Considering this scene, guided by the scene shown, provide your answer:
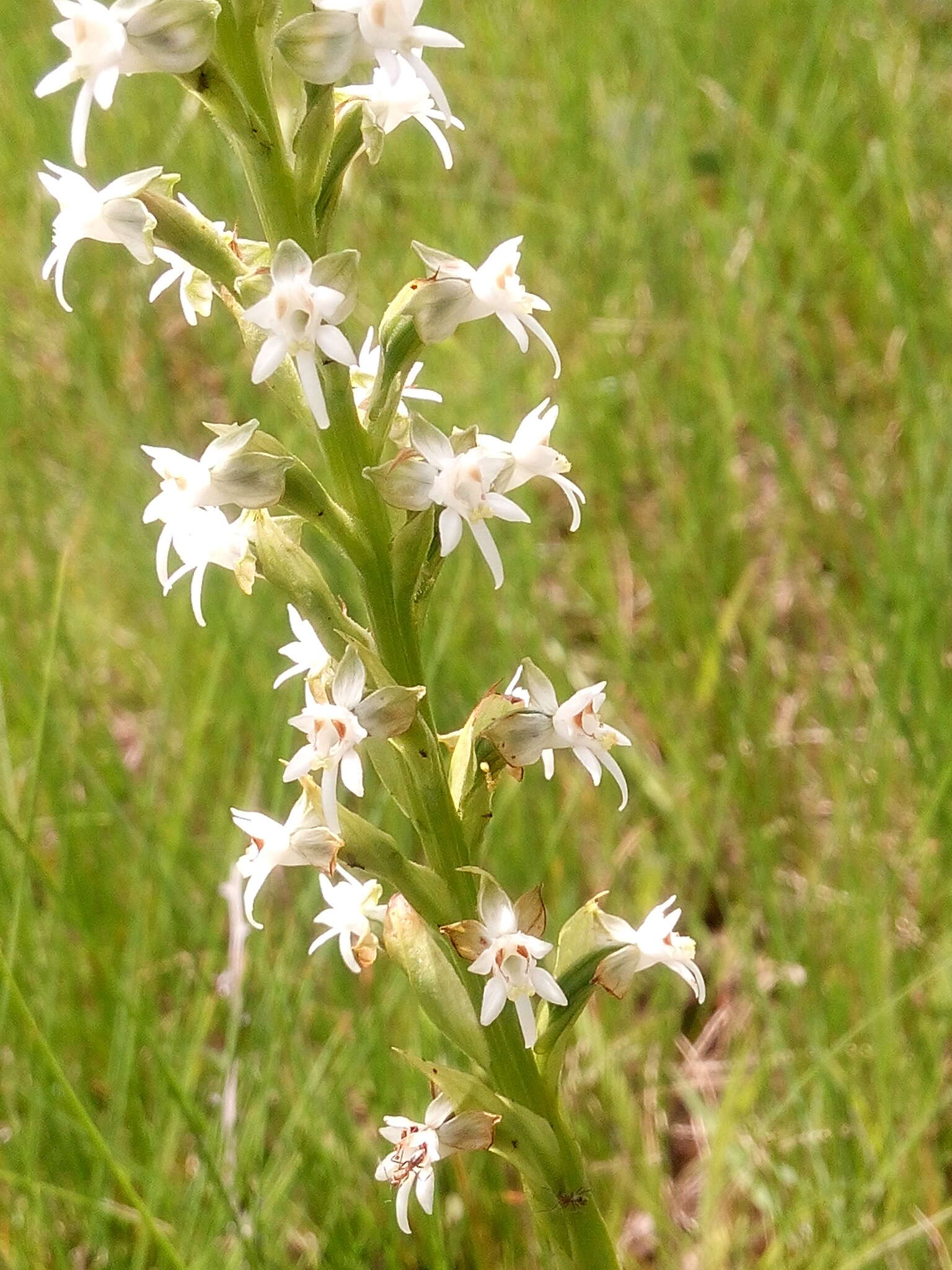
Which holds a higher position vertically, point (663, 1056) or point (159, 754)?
point (159, 754)

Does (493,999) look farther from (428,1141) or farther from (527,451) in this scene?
(527,451)

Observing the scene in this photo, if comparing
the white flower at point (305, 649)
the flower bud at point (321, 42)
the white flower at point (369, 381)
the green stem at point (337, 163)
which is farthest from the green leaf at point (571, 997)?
the flower bud at point (321, 42)

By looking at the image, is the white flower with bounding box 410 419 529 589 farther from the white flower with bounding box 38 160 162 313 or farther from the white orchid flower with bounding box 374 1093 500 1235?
the white orchid flower with bounding box 374 1093 500 1235

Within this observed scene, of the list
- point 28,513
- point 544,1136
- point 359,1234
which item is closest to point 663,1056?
point 359,1234

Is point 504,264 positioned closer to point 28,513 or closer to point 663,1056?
point 663,1056

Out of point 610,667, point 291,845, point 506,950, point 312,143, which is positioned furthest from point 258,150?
point 610,667

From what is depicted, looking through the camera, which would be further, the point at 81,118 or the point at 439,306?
the point at 439,306

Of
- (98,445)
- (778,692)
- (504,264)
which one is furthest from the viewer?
(98,445)
